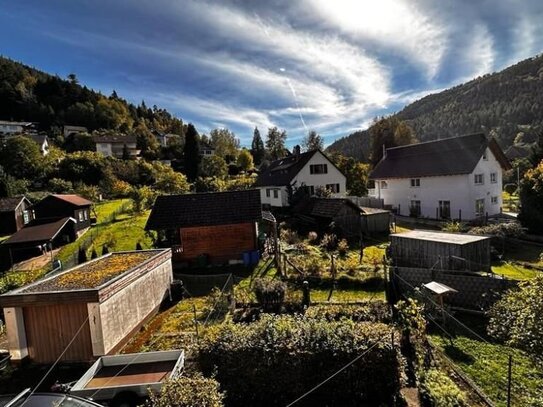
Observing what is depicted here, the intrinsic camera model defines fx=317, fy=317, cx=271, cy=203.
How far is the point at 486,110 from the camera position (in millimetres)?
143000

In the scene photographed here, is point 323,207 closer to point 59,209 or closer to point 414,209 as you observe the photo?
point 414,209

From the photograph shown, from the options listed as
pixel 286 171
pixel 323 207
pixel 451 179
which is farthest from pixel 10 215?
pixel 451 179

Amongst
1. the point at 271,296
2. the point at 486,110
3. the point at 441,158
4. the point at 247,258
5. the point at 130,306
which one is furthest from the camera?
the point at 486,110

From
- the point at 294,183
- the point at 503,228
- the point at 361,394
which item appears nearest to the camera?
the point at 361,394

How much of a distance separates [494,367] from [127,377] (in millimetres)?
10266

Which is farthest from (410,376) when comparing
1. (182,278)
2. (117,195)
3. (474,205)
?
(117,195)

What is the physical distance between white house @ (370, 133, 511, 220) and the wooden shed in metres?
15.6

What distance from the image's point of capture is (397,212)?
124 feet

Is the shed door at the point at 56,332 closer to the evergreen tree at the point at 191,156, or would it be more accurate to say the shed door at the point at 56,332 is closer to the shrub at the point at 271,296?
the shrub at the point at 271,296

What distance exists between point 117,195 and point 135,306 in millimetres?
44782

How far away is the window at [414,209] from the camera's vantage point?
115ft

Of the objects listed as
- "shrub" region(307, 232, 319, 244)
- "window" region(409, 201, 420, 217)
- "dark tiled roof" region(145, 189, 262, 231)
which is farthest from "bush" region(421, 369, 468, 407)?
"window" region(409, 201, 420, 217)

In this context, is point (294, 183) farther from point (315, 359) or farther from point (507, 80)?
point (507, 80)

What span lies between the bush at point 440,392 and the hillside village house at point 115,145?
83.7 m
